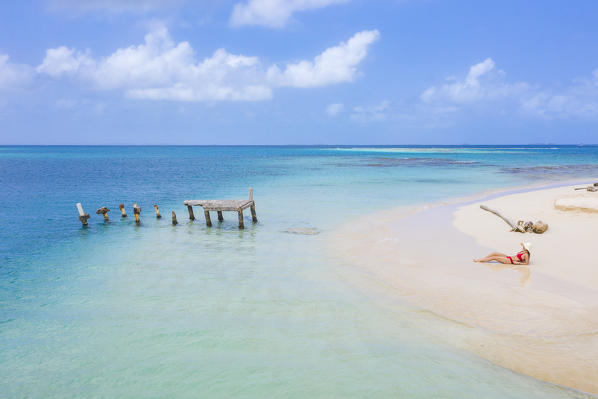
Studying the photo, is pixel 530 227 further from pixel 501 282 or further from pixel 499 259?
pixel 501 282

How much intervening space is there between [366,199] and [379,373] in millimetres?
19882

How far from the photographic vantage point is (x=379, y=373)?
20.8 ft

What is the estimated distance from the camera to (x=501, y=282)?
9.68 meters

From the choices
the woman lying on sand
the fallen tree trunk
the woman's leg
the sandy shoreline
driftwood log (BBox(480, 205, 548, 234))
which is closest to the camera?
the sandy shoreline

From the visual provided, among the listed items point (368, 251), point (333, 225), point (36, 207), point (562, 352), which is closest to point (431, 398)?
point (562, 352)

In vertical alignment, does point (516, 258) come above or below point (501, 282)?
above

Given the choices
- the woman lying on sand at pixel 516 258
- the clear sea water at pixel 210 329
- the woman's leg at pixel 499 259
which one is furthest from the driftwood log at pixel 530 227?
the clear sea water at pixel 210 329

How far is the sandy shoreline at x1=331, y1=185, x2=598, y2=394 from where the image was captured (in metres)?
6.70

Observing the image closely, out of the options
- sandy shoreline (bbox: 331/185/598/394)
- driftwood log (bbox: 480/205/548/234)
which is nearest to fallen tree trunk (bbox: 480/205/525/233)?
driftwood log (bbox: 480/205/548/234)

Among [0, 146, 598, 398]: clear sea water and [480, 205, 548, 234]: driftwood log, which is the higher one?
[480, 205, 548, 234]: driftwood log

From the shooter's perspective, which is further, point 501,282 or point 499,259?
point 499,259

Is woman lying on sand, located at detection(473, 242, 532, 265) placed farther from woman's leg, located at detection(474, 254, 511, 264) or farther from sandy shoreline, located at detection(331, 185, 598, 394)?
sandy shoreline, located at detection(331, 185, 598, 394)

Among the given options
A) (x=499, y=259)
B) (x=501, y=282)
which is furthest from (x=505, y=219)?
(x=501, y=282)

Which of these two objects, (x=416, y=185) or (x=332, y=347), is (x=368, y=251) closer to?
(x=332, y=347)
